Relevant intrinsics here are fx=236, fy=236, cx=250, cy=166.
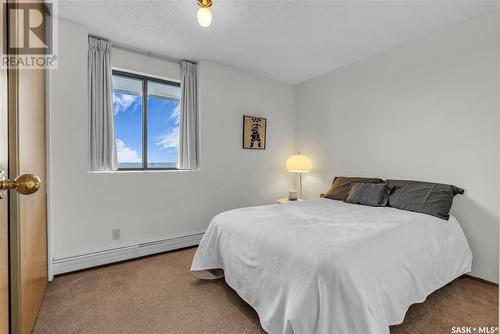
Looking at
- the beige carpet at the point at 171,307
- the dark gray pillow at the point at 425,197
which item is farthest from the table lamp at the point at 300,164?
the beige carpet at the point at 171,307

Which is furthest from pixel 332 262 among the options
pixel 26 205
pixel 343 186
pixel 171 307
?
pixel 343 186

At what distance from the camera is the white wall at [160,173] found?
2.35 metres

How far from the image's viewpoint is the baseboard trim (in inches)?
91.8

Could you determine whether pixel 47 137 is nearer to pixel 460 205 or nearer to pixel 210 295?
pixel 210 295

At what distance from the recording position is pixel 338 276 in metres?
1.19

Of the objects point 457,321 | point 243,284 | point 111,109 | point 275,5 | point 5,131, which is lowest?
point 457,321

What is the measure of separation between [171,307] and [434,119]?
3109 millimetres

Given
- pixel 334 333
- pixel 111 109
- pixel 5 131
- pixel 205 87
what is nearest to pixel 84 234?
pixel 111 109

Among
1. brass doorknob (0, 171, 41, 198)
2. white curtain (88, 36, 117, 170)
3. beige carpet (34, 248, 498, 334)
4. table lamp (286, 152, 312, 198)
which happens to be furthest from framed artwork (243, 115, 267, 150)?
brass doorknob (0, 171, 41, 198)

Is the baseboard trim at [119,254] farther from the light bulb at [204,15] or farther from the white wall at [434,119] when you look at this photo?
the light bulb at [204,15]

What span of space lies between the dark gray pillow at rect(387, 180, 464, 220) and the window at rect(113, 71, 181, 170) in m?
2.74

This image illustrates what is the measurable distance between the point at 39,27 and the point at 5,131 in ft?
4.37

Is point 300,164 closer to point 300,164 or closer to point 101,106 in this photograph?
point 300,164

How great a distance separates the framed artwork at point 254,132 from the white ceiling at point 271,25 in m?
0.89
